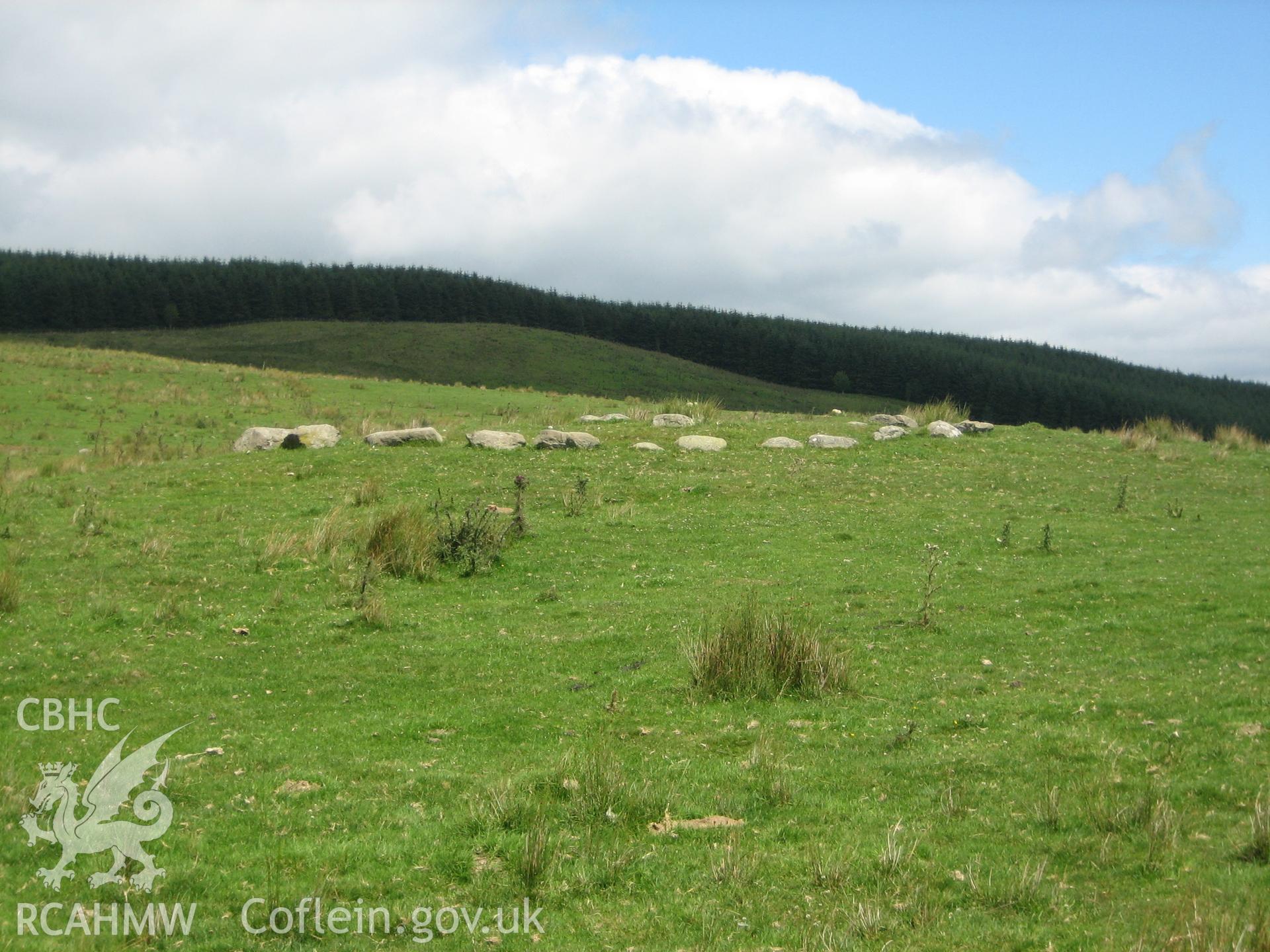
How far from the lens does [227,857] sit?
7.45m

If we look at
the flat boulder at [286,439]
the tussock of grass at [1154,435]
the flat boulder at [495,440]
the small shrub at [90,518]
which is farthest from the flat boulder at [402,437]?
the tussock of grass at [1154,435]

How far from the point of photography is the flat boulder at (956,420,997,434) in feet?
117

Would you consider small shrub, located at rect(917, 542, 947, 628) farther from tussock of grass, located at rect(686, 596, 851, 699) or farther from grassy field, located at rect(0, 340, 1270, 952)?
tussock of grass, located at rect(686, 596, 851, 699)

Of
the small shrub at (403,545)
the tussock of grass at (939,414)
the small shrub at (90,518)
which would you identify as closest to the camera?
the small shrub at (403,545)

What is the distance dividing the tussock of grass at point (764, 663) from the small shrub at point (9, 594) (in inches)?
403

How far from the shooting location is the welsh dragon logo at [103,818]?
7.04m

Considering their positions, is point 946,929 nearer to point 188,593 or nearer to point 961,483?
point 188,593

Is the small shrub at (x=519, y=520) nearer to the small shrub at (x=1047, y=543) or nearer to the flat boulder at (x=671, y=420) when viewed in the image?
the small shrub at (x=1047, y=543)

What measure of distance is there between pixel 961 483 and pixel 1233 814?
20.3 m

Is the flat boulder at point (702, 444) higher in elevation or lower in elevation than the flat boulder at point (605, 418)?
lower

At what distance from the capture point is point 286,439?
97.1 ft

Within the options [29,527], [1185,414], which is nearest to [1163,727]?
[29,527]

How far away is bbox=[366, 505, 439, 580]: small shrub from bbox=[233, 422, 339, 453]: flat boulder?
11.2m

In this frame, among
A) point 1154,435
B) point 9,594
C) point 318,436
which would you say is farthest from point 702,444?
point 9,594
